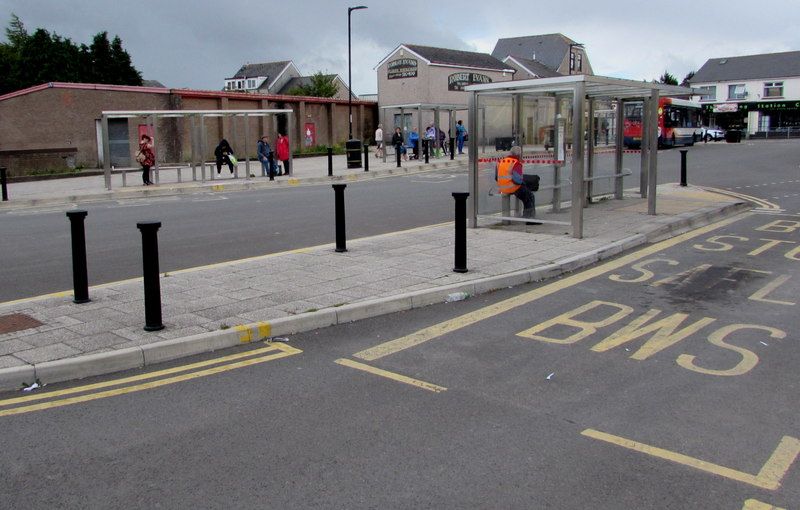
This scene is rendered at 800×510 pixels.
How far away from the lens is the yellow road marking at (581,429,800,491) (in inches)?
148

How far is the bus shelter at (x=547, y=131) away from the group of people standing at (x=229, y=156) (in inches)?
534

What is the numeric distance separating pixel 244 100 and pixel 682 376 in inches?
1413

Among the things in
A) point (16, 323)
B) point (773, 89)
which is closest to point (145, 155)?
point (16, 323)

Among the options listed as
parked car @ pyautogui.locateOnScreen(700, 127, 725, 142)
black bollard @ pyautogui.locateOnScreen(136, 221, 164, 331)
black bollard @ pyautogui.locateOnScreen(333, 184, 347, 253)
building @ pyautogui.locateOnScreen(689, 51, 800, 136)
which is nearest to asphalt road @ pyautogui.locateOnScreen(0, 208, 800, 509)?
black bollard @ pyautogui.locateOnScreen(136, 221, 164, 331)

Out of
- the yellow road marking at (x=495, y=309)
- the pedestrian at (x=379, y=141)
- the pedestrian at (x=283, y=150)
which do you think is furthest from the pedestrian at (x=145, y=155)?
the yellow road marking at (x=495, y=309)

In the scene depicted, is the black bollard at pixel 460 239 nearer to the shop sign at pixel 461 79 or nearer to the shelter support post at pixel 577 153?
the shelter support post at pixel 577 153

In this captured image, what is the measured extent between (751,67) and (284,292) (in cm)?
7941

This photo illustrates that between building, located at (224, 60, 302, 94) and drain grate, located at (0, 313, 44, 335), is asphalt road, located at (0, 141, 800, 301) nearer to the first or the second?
drain grate, located at (0, 313, 44, 335)

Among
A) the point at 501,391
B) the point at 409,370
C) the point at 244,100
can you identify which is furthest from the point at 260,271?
the point at 244,100

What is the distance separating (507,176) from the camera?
1188 centimetres

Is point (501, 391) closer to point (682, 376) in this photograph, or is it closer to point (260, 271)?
point (682, 376)

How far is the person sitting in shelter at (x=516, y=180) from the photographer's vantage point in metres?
11.8

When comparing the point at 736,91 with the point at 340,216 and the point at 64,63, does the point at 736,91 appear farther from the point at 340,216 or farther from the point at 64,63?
the point at 340,216

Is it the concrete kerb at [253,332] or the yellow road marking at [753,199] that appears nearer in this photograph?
the concrete kerb at [253,332]
